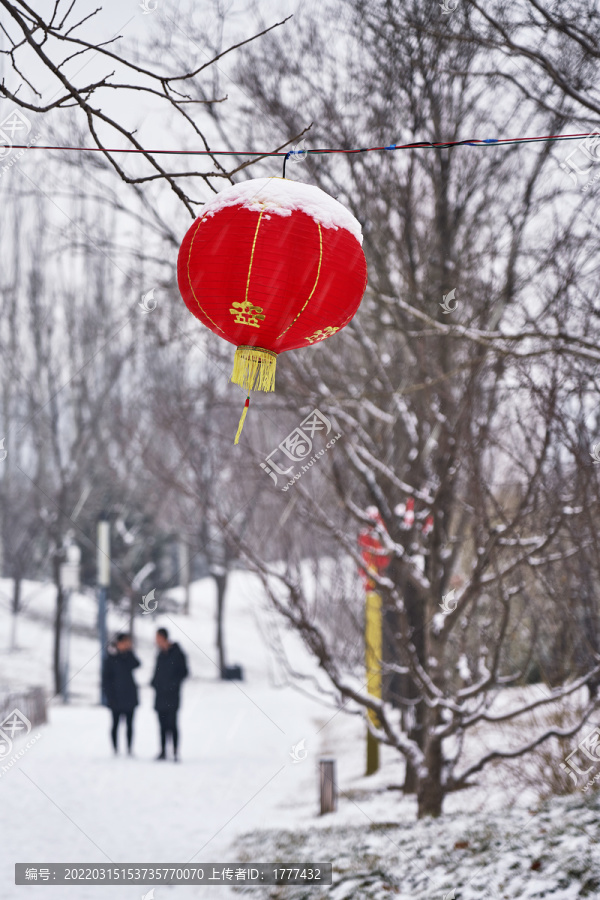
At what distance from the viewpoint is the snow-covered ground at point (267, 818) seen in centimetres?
503

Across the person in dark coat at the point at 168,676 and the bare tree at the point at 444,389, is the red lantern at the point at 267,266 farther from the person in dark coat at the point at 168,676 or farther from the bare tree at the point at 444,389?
the person in dark coat at the point at 168,676

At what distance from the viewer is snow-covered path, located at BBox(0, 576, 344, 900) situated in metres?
6.80

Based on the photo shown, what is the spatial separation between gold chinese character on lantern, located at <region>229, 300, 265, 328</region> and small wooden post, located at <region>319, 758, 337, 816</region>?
612 cm

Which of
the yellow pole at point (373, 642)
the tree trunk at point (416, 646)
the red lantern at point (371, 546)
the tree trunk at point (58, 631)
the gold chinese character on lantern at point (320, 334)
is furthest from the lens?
the tree trunk at point (58, 631)

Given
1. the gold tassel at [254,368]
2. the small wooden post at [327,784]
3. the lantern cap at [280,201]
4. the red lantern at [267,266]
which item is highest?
the lantern cap at [280,201]

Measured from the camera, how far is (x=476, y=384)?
6.63 m

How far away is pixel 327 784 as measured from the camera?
8430 mm

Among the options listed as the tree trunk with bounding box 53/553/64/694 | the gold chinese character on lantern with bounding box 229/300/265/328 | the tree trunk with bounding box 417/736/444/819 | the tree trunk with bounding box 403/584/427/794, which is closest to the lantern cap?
the gold chinese character on lantern with bounding box 229/300/265/328

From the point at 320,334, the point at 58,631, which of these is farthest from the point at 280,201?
the point at 58,631

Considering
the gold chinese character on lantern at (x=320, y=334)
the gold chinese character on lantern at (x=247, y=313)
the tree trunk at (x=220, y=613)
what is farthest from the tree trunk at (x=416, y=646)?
the tree trunk at (x=220, y=613)

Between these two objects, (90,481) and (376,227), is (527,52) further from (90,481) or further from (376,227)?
(90,481)

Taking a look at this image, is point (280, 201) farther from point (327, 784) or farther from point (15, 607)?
point (15, 607)

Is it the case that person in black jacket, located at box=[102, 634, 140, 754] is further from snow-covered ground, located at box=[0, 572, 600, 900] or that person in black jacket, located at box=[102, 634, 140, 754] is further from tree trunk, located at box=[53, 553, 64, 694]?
tree trunk, located at box=[53, 553, 64, 694]

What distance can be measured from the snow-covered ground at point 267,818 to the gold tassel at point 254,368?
290 cm
